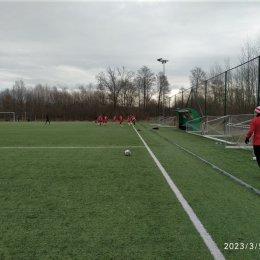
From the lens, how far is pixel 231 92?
1873 centimetres

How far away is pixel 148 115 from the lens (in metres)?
72.9

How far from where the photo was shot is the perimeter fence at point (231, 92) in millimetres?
15500

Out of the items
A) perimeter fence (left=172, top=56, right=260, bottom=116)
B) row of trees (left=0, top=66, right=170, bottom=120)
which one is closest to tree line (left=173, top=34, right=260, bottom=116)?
perimeter fence (left=172, top=56, right=260, bottom=116)

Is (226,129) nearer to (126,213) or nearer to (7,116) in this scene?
(126,213)

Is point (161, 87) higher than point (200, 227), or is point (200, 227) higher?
point (161, 87)

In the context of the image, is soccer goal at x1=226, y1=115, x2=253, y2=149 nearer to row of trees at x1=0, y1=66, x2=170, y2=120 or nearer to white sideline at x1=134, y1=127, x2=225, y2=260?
white sideline at x1=134, y1=127, x2=225, y2=260

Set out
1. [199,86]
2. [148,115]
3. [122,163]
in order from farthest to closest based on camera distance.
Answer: [148,115] → [199,86] → [122,163]

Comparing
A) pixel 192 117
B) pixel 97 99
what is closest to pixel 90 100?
pixel 97 99

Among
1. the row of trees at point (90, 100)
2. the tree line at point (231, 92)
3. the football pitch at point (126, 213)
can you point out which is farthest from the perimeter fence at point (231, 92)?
the row of trees at point (90, 100)

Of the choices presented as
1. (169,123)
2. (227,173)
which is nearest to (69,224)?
(227,173)

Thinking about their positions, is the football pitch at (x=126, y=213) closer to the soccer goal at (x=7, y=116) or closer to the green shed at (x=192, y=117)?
the green shed at (x=192, y=117)

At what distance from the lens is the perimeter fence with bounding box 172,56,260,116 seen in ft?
50.9

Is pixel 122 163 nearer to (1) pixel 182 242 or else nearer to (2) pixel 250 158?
(2) pixel 250 158

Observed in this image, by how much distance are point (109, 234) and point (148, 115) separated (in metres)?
69.6
